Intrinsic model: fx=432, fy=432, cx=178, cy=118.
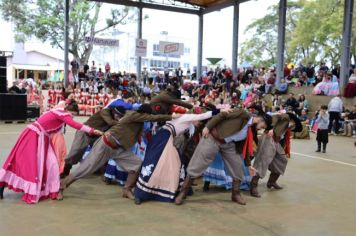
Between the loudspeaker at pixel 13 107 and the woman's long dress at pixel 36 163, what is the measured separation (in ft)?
37.1

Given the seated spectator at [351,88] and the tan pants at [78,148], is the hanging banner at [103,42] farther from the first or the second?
the tan pants at [78,148]

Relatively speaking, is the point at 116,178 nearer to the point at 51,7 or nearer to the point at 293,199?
the point at 293,199

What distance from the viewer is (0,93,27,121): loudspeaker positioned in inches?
641

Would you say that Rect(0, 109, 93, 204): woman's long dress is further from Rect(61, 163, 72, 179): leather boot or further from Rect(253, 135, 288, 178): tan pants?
Rect(253, 135, 288, 178): tan pants

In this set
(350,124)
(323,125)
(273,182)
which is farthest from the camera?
(350,124)

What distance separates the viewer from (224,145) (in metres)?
5.90

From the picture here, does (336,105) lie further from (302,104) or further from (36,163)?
(36,163)

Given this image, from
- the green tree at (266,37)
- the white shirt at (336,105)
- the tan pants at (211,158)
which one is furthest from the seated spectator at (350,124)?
the green tree at (266,37)

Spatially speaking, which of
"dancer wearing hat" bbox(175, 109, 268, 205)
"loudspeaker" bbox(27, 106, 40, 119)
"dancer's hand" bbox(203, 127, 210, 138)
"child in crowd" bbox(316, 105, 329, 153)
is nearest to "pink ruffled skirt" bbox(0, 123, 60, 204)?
"dancer wearing hat" bbox(175, 109, 268, 205)

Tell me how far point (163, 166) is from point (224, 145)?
88 centimetres

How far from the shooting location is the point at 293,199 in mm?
6383

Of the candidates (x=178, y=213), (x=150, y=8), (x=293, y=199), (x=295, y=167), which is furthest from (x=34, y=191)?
(x=150, y=8)

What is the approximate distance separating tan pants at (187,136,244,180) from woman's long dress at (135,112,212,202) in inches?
9.7

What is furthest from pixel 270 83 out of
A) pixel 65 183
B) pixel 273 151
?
pixel 65 183
